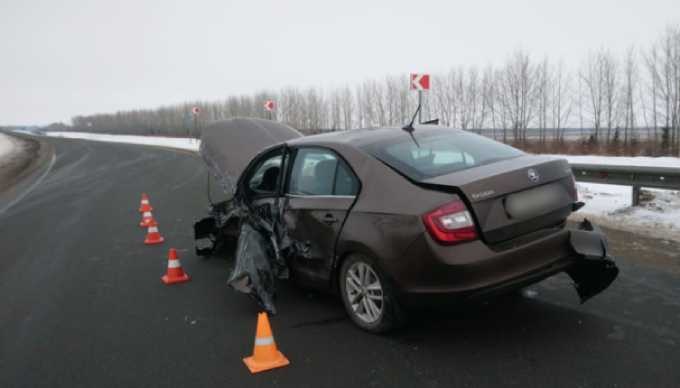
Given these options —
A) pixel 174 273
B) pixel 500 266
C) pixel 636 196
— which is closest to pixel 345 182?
pixel 500 266

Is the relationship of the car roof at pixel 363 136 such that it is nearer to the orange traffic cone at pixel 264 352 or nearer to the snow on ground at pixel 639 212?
the orange traffic cone at pixel 264 352

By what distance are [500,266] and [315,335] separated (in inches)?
63.3

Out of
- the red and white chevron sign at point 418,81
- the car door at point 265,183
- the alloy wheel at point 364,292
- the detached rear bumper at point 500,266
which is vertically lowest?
the alloy wheel at point 364,292

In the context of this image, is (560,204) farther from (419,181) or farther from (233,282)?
(233,282)

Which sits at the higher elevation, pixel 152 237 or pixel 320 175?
pixel 320 175

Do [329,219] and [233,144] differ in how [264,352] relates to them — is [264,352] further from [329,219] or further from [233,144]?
[233,144]

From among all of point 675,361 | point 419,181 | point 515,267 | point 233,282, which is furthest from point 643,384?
point 233,282

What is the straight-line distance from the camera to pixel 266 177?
580cm

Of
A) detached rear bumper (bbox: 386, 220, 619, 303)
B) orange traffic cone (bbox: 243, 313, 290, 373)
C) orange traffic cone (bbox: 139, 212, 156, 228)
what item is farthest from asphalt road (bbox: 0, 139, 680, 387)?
orange traffic cone (bbox: 139, 212, 156, 228)

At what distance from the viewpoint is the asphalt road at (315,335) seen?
363 cm

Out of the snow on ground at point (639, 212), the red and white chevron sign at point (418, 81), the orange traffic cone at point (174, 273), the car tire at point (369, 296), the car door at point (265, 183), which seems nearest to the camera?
the car tire at point (369, 296)

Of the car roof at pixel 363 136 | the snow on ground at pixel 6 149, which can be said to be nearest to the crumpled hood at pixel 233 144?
the car roof at pixel 363 136

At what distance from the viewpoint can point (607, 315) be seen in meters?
4.47

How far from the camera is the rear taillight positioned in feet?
11.9
